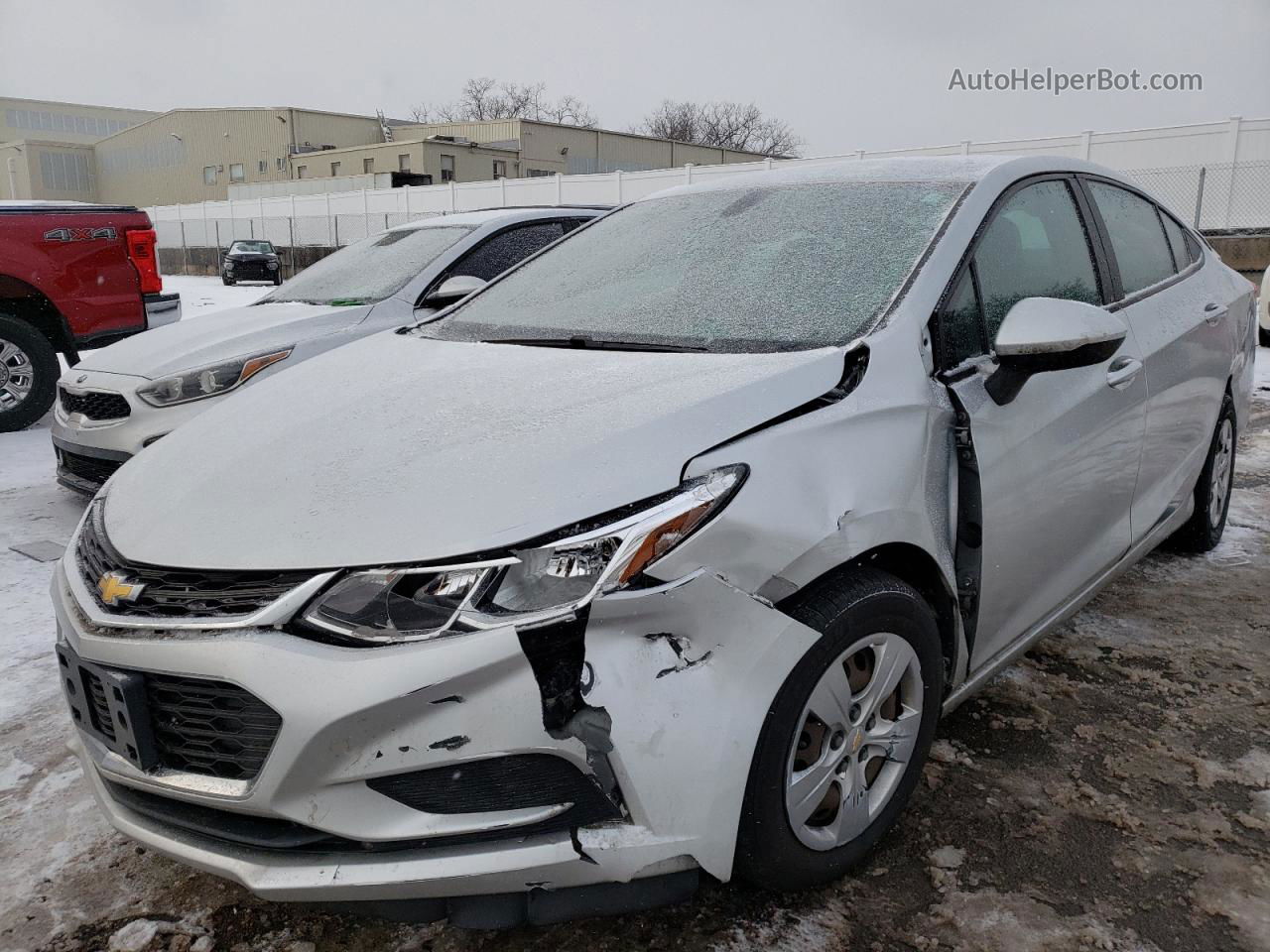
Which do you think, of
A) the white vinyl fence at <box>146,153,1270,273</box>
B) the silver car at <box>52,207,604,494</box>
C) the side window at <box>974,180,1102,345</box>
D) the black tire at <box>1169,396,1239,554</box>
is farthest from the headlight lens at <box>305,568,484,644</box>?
the white vinyl fence at <box>146,153,1270,273</box>

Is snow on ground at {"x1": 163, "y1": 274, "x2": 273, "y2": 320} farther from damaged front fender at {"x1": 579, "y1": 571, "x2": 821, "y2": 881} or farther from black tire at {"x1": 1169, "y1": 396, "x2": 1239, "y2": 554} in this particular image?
damaged front fender at {"x1": 579, "y1": 571, "x2": 821, "y2": 881}

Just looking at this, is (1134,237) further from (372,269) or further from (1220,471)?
(372,269)

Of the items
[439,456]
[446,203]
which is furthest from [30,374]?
[446,203]

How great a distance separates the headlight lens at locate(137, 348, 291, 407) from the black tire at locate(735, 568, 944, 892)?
3.63m

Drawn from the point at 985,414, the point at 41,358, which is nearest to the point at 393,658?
the point at 985,414

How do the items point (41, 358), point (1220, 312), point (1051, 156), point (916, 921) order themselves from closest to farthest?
1. point (916, 921)
2. point (1051, 156)
3. point (1220, 312)
4. point (41, 358)

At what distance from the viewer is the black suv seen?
27.5 m

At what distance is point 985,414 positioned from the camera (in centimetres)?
225

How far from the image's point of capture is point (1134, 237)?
3.33m

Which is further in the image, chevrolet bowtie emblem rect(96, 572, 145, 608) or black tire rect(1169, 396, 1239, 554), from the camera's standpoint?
black tire rect(1169, 396, 1239, 554)

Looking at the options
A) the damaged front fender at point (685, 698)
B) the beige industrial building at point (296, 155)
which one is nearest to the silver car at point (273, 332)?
the damaged front fender at point (685, 698)

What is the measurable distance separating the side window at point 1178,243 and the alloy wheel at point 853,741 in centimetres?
240

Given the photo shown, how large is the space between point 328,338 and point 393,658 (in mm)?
3726

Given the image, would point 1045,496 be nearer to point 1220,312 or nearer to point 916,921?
point 916,921
